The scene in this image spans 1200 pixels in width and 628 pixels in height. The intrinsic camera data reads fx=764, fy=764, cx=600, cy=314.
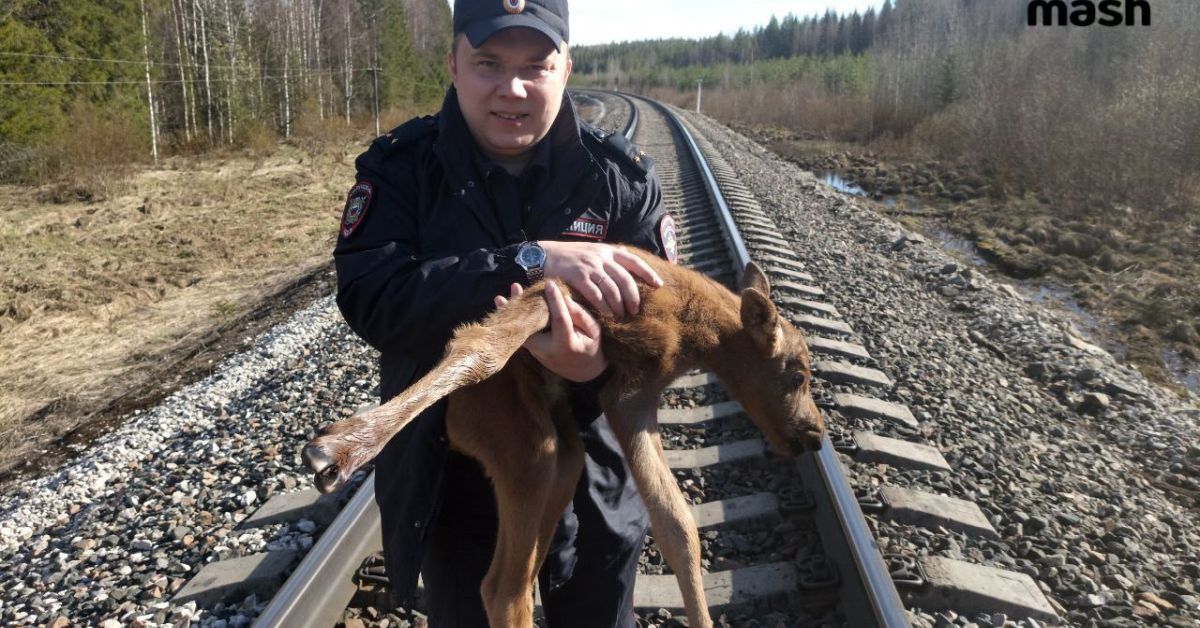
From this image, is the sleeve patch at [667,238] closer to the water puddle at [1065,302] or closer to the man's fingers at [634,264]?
the man's fingers at [634,264]

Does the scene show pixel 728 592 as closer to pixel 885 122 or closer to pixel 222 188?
pixel 222 188

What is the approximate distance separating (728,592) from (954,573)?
99cm

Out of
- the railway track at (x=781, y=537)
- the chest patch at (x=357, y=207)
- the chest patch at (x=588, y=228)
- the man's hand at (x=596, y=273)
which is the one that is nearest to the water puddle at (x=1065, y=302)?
the railway track at (x=781, y=537)

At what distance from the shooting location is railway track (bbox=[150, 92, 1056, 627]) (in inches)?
127

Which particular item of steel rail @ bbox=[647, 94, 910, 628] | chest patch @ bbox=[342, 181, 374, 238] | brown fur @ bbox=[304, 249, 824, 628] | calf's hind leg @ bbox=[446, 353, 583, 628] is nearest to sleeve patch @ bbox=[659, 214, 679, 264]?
brown fur @ bbox=[304, 249, 824, 628]

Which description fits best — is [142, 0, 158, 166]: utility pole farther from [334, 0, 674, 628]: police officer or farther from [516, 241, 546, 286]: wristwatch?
[516, 241, 546, 286]: wristwatch

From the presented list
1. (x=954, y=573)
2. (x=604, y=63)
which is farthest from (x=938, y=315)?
(x=604, y=63)

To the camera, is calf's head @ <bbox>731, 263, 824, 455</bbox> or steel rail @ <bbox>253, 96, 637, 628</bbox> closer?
calf's head @ <bbox>731, 263, 824, 455</bbox>

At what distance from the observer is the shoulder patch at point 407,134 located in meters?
2.47

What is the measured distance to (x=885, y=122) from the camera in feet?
104

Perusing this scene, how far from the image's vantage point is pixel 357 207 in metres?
2.30

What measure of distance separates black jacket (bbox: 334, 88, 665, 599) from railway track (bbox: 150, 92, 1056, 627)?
895 mm

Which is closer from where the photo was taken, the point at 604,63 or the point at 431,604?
the point at 431,604

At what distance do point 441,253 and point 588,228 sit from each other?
0.50 meters
